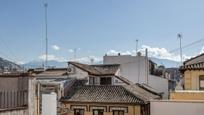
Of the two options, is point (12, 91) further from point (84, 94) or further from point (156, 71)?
point (156, 71)

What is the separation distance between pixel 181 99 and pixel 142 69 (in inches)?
714

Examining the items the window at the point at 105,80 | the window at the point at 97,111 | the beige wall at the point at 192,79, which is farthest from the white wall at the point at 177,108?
the window at the point at 105,80

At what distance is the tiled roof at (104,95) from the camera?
26859 mm

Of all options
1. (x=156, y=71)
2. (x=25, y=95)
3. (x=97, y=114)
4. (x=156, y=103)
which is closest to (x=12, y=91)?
(x=25, y=95)

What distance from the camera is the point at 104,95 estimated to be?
1107 inches

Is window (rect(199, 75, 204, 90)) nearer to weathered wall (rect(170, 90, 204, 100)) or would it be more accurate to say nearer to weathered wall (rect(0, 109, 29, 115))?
weathered wall (rect(170, 90, 204, 100))

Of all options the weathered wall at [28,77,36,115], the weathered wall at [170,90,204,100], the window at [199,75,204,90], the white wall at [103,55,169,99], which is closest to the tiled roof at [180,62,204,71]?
the window at [199,75,204,90]

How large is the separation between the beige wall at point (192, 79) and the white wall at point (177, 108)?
2.46 meters

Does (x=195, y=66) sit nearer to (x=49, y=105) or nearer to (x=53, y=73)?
(x=53, y=73)

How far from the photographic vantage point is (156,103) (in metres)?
24.1

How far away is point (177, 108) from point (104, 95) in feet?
23.9

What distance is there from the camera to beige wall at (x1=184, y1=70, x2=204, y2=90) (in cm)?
2411

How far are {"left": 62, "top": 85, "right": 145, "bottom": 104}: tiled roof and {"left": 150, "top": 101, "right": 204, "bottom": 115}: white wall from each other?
2.03 m

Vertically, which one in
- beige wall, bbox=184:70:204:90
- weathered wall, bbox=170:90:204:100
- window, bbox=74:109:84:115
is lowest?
window, bbox=74:109:84:115
